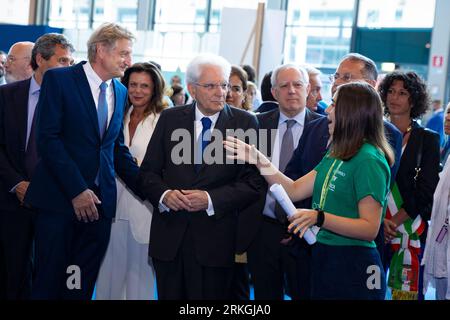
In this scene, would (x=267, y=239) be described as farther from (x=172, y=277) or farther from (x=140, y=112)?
(x=140, y=112)

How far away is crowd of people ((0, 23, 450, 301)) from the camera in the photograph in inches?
105

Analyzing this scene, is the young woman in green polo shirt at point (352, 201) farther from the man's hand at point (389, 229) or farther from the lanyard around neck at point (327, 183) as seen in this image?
the man's hand at point (389, 229)

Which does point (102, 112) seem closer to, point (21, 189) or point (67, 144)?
point (67, 144)

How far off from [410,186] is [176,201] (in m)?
1.41

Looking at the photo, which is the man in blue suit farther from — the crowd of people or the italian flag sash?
the italian flag sash

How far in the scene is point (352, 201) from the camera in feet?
8.65

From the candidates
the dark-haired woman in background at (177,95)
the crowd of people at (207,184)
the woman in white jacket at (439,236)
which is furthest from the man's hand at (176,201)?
the dark-haired woman in background at (177,95)

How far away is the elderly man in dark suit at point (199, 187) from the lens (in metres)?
3.16

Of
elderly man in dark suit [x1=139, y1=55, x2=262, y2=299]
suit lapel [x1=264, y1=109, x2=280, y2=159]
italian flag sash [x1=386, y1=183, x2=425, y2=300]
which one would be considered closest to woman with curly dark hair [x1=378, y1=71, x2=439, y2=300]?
italian flag sash [x1=386, y1=183, x2=425, y2=300]

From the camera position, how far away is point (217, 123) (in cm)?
324

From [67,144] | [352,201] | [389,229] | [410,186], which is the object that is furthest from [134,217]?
[352,201]

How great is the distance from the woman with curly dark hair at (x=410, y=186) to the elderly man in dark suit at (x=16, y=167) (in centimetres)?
197

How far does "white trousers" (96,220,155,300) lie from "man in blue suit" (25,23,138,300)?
0.58m

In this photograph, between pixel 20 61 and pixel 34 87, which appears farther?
pixel 20 61
